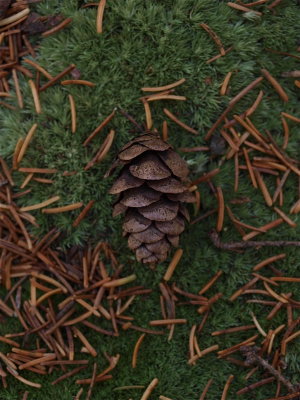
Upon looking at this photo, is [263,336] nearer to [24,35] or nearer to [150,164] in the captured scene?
[150,164]

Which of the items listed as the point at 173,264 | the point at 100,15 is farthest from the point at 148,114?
the point at 173,264

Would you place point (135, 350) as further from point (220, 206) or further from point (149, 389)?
point (220, 206)

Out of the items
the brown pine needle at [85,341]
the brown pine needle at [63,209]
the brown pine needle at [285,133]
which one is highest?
the brown pine needle at [285,133]

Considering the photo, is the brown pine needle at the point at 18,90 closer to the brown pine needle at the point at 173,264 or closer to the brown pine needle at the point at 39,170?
the brown pine needle at the point at 39,170

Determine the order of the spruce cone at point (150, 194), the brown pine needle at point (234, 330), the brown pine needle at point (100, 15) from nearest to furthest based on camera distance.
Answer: the spruce cone at point (150, 194)
the brown pine needle at point (100, 15)
the brown pine needle at point (234, 330)

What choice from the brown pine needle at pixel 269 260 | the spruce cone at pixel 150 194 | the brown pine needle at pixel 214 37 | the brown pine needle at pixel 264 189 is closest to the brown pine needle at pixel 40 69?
the spruce cone at pixel 150 194

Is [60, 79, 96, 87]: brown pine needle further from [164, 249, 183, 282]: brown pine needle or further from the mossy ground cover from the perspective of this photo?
[164, 249, 183, 282]: brown pine needle

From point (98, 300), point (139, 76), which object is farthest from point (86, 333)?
point (139, 76)

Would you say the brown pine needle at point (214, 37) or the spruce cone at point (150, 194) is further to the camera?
the brown pine needle at point (214, 37)
